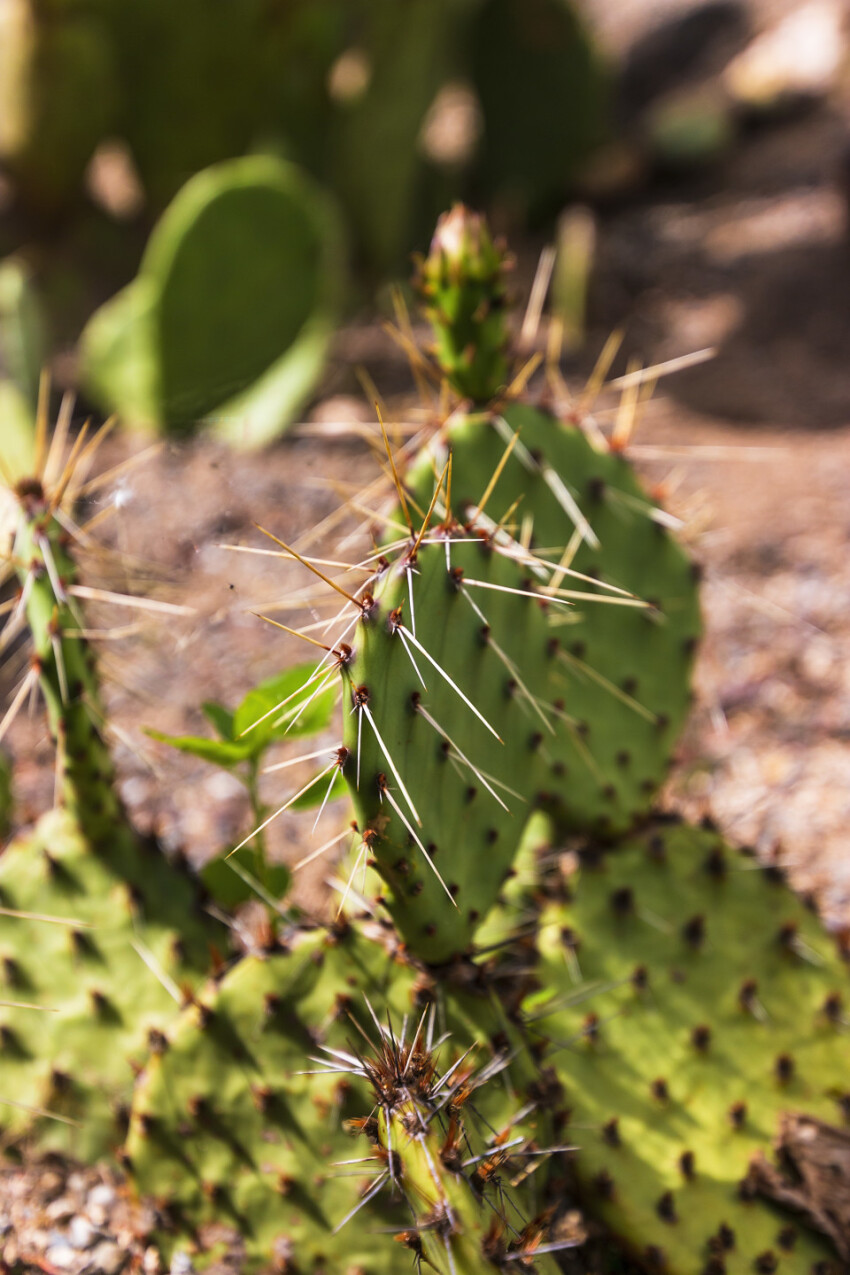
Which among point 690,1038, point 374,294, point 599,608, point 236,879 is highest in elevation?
point 599,608

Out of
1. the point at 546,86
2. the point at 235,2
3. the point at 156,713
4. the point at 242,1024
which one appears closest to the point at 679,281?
the point at 546,86

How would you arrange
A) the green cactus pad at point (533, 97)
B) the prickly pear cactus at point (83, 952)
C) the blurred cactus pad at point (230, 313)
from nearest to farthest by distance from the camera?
the prickly pear cactus at point (83, 952) < the blurred cactus pad at point (230, 313) < the green cactus pad at point (533, 97)

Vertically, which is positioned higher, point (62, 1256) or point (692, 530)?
point (692, 530)

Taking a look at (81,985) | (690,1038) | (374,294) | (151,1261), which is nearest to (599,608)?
(690,1038)

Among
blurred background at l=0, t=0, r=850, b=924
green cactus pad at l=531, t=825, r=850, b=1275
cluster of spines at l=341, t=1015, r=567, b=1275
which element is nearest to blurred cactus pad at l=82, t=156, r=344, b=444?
blurred background at l=0, t=0, r=850, b=924

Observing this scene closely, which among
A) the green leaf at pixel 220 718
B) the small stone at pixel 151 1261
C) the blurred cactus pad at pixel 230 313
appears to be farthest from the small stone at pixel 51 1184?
the blurred cactus pad at pixel 230 313

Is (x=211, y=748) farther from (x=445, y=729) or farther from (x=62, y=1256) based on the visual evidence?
(x=62, y=1256)

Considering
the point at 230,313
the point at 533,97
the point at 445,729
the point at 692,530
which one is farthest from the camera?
the point at 533,97

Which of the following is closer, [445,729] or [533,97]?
[445,729]

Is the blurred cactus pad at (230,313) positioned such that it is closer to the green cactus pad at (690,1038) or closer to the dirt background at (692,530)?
the dirt background at (692,530)
